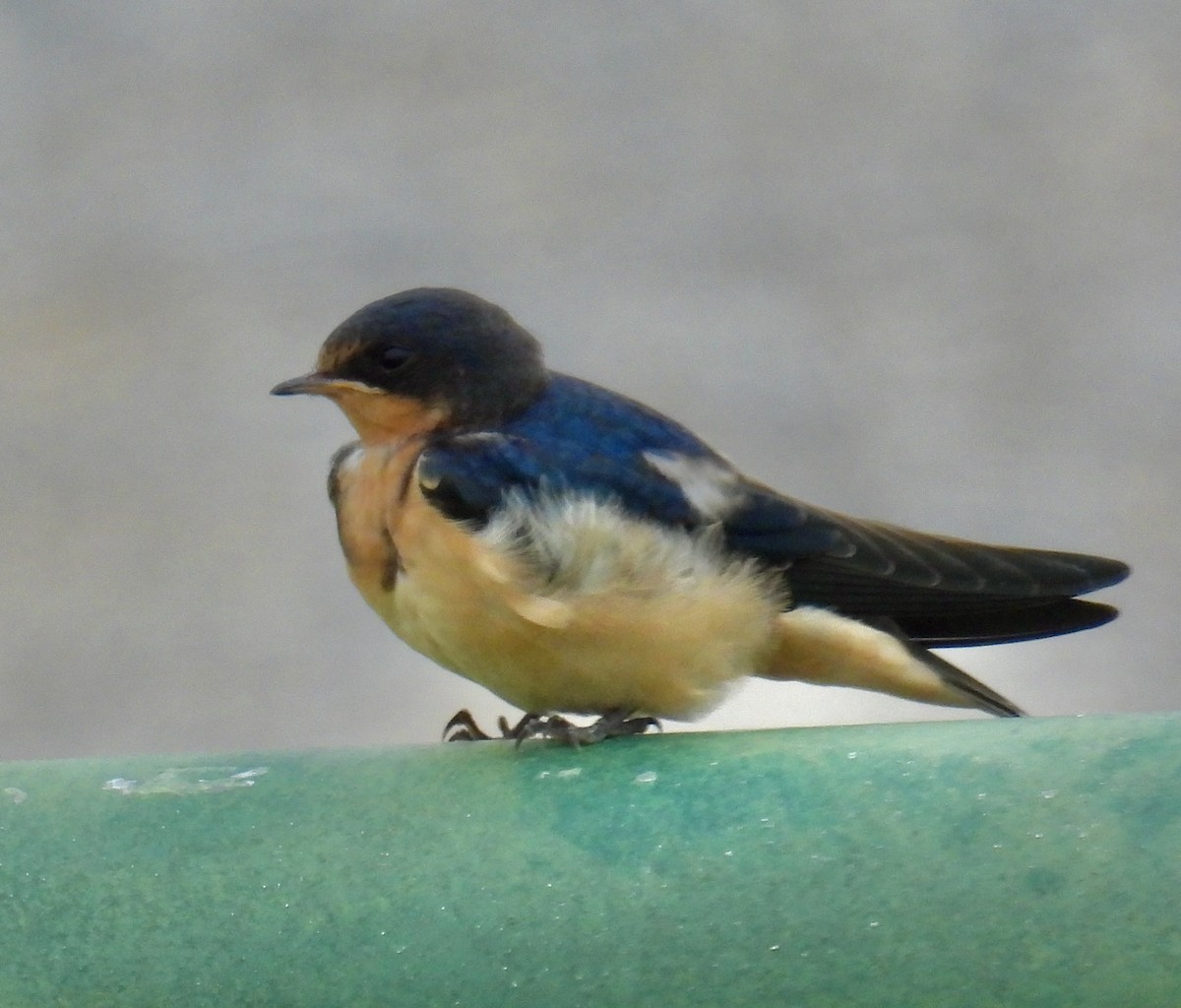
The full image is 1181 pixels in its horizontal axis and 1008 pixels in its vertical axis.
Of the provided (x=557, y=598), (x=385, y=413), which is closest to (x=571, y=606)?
(x=557, y=598)

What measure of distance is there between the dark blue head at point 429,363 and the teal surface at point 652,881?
53cm

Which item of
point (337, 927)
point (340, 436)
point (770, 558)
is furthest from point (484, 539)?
point (340, 436)

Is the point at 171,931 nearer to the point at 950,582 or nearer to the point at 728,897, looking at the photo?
the point at 728,897

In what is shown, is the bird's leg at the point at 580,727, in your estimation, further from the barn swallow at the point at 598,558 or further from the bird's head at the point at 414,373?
the bird's head at the point at 414,373

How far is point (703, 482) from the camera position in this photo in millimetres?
1672

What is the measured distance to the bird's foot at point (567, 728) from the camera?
4.73 feet

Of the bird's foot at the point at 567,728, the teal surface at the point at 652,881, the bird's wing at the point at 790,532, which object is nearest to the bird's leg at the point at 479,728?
the bird's foot at the point at 567,728

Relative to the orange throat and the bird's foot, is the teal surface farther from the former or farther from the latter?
the orange throat

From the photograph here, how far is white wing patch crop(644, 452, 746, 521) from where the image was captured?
1652mm

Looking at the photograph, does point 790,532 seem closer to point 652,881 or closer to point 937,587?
point 937,587

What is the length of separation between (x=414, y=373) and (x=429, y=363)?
1cm

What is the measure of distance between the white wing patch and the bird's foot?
16 cm

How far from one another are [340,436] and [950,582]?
2.97 metres

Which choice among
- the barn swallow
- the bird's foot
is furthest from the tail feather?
the bird's foot
